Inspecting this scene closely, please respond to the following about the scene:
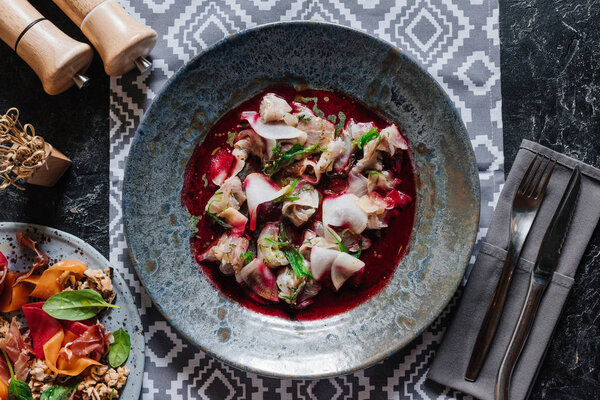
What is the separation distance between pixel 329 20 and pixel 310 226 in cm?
59

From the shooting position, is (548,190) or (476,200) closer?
(476,200)

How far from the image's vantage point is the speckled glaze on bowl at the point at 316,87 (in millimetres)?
1319

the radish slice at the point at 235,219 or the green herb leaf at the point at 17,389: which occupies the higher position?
the radish slice at the point at 235,219

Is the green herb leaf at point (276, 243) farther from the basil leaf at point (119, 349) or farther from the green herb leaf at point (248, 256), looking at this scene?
the basil leaf at point (119, 349)

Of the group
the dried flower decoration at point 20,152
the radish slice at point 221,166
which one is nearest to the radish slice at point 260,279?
the radish slice at point 221,166

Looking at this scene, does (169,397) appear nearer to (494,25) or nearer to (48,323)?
(48,323)

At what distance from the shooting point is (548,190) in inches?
55.4

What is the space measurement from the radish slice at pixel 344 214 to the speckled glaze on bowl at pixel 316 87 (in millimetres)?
164

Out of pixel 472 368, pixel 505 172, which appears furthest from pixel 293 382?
pixel 505 172

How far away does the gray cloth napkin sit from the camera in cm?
139

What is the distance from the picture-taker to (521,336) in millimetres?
1372

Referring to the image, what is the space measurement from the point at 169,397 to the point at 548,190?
1.20 m

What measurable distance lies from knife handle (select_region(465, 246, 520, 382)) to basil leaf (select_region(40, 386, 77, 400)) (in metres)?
1.09

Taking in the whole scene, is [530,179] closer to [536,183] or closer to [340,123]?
[536,183]
